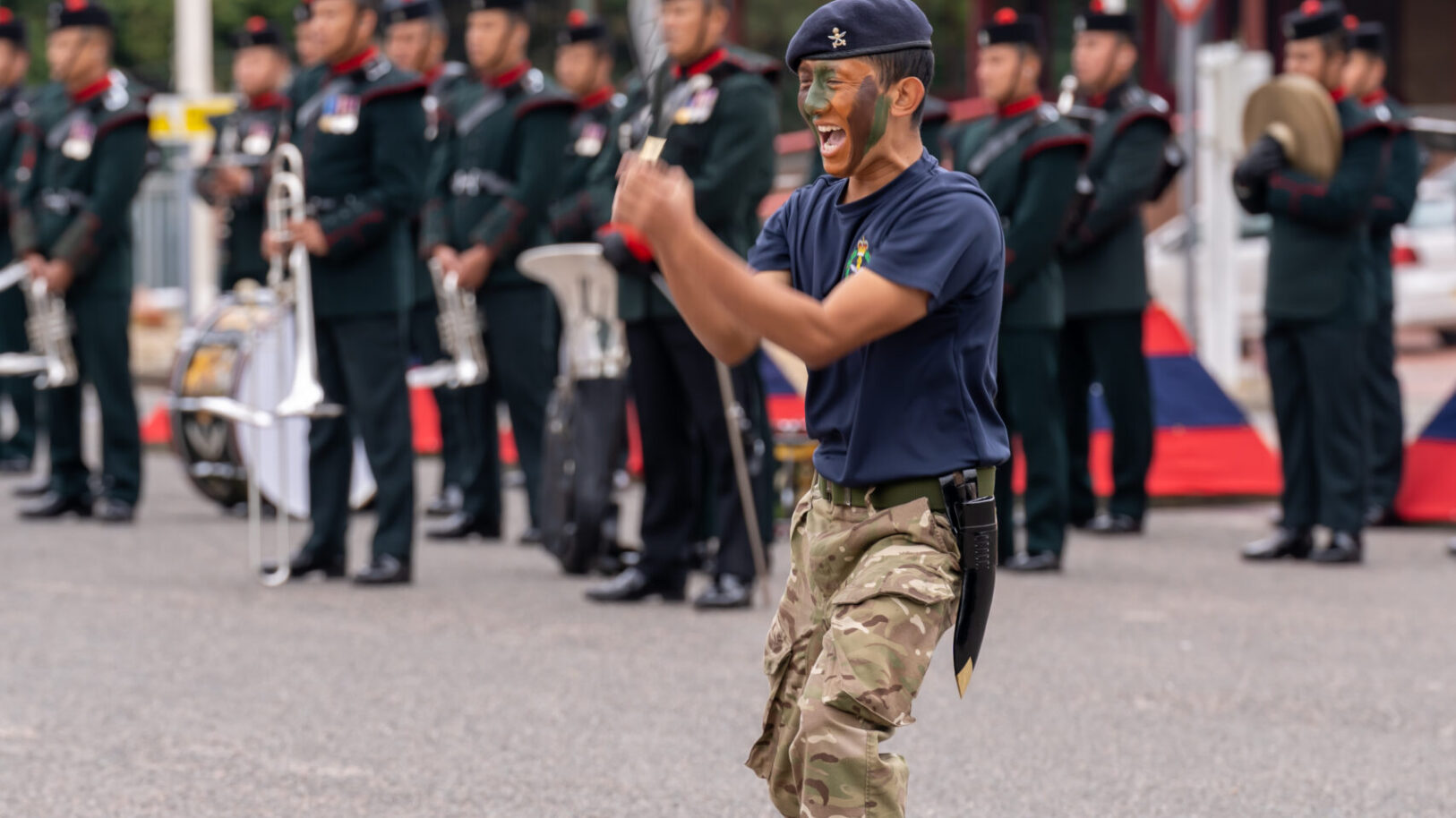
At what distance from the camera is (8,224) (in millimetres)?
12148

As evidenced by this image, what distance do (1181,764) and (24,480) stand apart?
865cm

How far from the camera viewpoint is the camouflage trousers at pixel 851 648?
346 cm

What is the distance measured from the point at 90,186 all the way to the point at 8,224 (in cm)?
191

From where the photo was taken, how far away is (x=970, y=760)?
565 cm

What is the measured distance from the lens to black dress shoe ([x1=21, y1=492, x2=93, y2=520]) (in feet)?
35.4

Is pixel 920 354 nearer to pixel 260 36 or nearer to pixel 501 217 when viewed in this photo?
pixel 501 217

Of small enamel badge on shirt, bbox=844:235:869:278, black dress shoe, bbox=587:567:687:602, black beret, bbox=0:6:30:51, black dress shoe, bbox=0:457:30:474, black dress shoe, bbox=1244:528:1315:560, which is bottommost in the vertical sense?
black dress shoe, bbox=0:457:30:474

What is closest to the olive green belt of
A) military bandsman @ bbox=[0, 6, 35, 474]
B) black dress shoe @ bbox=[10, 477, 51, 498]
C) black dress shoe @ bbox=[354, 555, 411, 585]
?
black dress shoe @ bbox=[354, 555, 411, 585]

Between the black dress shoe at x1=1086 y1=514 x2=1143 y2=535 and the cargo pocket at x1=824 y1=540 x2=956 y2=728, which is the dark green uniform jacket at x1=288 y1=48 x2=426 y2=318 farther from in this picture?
the cargo pocket at x1=824 y1=540 x2=956 y2=728

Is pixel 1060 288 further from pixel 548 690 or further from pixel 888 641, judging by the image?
pixel 888 641

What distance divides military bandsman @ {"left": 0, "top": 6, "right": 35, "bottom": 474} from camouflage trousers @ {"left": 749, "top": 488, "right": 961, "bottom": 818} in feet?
27.8

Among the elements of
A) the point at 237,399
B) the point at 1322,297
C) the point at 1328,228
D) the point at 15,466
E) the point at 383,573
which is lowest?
the point at 15,466

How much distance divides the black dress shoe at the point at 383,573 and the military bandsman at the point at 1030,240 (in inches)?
91.8

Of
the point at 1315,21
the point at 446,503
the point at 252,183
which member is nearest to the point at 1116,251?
the point at 1315,21
